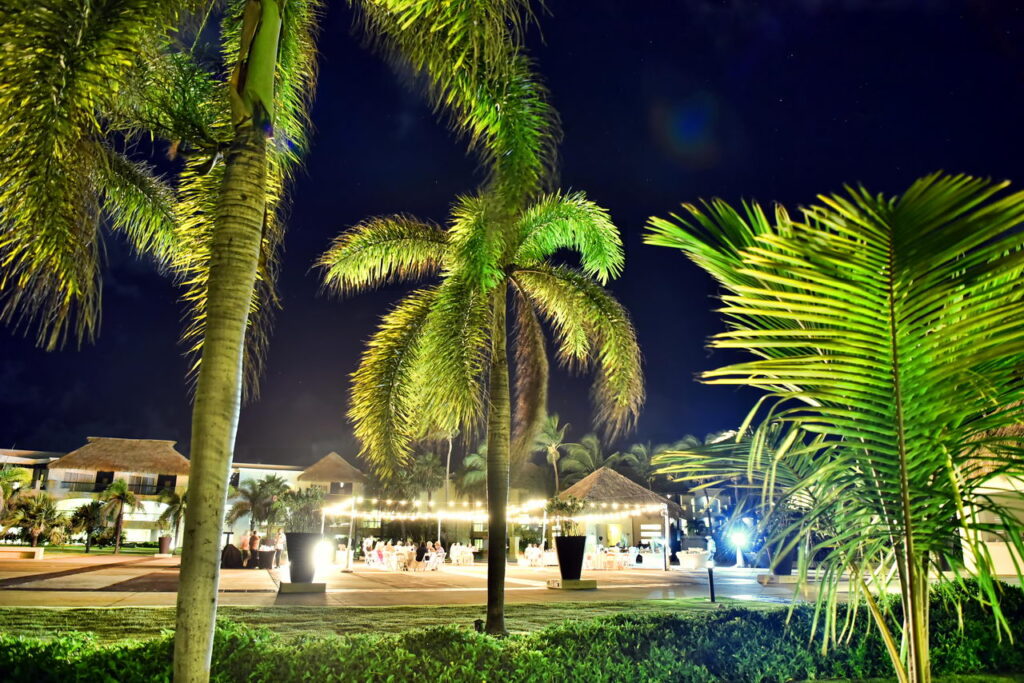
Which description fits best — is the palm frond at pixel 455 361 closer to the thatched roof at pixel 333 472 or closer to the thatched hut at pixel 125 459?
the thatched hut at pixel 125 459

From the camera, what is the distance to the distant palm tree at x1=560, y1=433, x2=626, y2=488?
58.2m

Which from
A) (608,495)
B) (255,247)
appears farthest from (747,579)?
(255,247)

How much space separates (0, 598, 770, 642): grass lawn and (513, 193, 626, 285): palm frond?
5.20m

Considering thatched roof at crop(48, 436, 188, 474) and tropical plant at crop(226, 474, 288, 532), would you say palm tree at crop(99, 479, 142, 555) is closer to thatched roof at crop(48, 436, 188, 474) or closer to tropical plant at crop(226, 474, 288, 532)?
thatched roof at crop(48, 436, 188, 474)

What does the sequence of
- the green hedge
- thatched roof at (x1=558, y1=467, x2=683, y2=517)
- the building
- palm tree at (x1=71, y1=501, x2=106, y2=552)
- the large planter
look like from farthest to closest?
the building < palm tree at (x1=71, y1=501, x2=106, y2=552) < thatched roof at (x1=558, y1=467, x2=683, y2=517) < the large planter < the green hedge

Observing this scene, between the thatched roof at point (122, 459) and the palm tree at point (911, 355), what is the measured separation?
38.1m

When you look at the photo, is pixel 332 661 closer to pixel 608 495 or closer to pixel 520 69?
pixel 520 69

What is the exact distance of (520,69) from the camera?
20.2 ft

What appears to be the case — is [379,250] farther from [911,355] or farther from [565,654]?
[911,355]


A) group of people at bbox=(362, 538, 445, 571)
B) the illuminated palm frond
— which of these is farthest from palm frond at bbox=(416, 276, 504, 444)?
group of people at bbox=(362, 538, 445, 571)

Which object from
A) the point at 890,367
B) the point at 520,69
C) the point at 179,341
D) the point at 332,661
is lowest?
the point at 332,661

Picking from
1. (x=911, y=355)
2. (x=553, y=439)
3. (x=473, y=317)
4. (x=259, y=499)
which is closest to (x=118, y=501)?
(x=259, y=499)


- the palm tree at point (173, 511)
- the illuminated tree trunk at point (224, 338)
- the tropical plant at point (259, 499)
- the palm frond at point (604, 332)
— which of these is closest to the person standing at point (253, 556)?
the palm frond at point (604, 332)

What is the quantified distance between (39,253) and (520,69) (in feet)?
13.4
